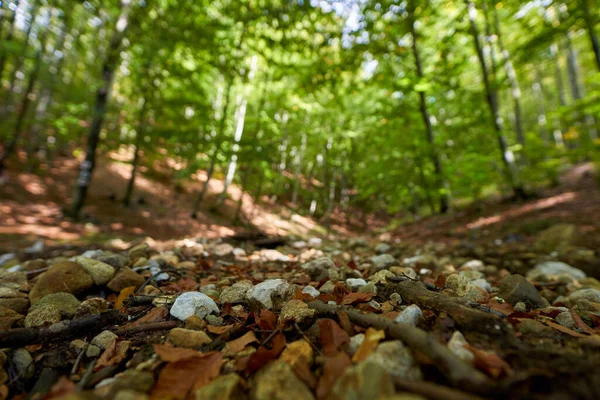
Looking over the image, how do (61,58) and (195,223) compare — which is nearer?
(195,223)

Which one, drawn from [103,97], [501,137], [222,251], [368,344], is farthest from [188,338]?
[501,137]

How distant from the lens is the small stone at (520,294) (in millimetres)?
1766

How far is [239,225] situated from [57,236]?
16.7 ft

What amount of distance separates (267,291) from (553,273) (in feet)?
9.65

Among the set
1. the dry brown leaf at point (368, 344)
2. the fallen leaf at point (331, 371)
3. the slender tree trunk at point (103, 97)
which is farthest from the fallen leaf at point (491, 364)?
the slender tree trunk at point (103, 97)

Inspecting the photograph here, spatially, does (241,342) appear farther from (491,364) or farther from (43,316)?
(43,316)

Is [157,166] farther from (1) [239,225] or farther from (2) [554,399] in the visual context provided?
(2) [554,399]

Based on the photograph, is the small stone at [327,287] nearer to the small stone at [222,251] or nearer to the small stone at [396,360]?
the small stone at [396,360]

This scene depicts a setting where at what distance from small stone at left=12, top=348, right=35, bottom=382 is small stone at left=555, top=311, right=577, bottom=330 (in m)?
2.45

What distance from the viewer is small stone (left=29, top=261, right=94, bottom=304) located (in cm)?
181

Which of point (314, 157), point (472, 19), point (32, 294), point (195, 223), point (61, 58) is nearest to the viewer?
point (32, 294)

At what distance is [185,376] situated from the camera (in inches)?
36.3

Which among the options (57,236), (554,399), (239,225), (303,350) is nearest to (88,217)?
(57,236)

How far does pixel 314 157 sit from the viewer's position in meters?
20.0
